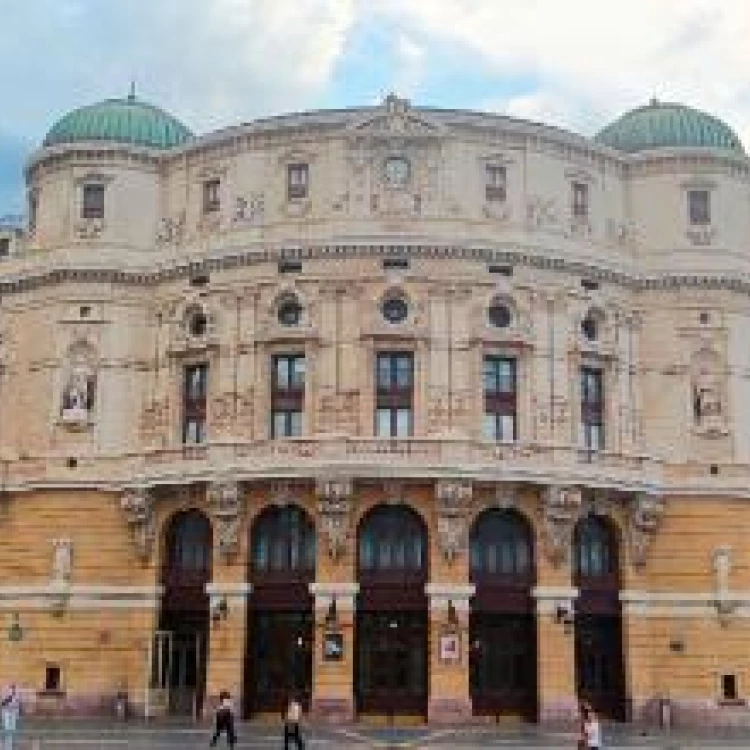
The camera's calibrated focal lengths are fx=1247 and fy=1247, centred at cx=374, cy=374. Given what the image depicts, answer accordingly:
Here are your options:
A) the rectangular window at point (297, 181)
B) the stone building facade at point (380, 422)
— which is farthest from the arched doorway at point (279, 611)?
the rectangular window at point (297, 181)

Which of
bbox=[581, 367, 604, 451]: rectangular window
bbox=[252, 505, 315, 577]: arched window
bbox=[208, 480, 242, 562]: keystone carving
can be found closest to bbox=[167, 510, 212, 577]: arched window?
bbox=[208, 480, 242, 562]: keystone carving

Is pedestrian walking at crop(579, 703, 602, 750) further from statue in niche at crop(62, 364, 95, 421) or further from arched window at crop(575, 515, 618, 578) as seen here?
statue in niche at crop(62, 364, 95, 421)

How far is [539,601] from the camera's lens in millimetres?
56812

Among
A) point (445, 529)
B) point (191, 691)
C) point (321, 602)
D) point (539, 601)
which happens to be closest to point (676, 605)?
point (539, 601)

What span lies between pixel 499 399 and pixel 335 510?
32.9 feet

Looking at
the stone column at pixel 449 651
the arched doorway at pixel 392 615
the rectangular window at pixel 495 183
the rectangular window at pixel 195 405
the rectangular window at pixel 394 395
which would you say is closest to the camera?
the stone column at pixel 449 651

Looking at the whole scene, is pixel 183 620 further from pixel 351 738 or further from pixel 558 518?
pixel 558 518

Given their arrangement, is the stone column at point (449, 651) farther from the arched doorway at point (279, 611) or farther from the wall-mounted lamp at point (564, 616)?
the arched doorway at point (279, 611)

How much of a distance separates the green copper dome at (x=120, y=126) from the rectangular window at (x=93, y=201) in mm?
2759

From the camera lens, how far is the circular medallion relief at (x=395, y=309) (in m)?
60.6

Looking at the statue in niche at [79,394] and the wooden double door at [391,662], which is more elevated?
the statue in niche at [79,394]

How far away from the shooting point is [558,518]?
57.4 metres

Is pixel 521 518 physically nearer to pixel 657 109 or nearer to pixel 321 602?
pixel 321 602

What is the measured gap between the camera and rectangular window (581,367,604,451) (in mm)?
61719
